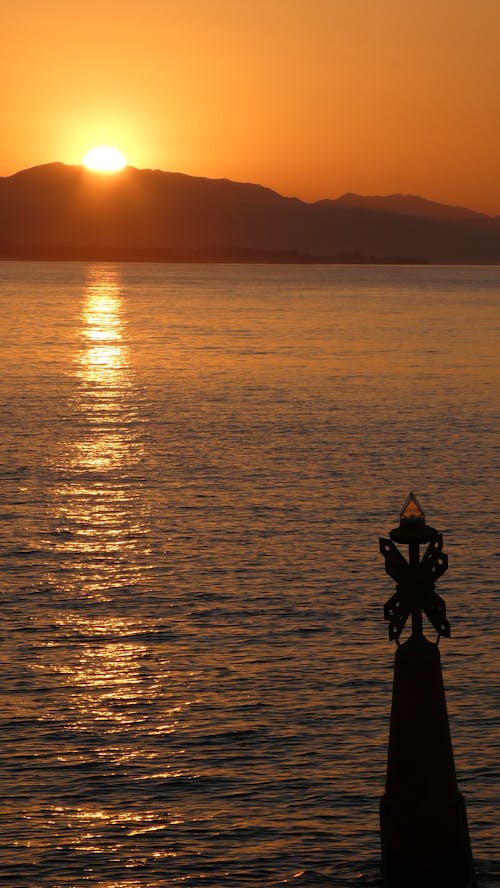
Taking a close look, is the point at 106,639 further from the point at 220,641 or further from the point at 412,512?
the point at 412,512

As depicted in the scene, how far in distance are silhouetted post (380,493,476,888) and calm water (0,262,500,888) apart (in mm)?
2856

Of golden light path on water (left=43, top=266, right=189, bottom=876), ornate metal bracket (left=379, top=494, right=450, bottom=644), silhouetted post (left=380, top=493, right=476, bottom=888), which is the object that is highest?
ornate metal bracket (left=379, top=494, right=450, bottom=644)

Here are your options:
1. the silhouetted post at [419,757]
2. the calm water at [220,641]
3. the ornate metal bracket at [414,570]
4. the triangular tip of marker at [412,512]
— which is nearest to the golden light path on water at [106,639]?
the calm water at [220,641]

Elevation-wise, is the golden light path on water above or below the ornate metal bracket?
below

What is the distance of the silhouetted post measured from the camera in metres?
13.6

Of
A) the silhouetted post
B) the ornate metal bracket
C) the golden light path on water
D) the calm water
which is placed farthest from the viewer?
the golden light path on water

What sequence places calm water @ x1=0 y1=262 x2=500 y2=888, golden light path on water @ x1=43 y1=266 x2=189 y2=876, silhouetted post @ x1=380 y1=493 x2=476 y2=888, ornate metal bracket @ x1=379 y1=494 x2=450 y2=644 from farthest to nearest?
golden light path on water @ x1=43 y1=266 x2=189 y2=876
calm water @ x1=0 y1=262 x2=500 y2=888
ornate metal bracket @ x1=379 y1=494 x2=450 y2=644
silhouetted post @ x1=380 y1=493 x2=476 y2=888

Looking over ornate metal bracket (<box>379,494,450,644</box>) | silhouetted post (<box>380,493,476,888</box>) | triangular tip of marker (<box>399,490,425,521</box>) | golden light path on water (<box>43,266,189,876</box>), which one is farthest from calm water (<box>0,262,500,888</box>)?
triangular tip of marker (<box>399,490,425,521</box>)

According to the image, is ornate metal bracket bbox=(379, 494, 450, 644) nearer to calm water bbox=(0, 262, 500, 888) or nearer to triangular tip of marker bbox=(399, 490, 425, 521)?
triangular tip of marker bbox=(399, 490, 425, 521)

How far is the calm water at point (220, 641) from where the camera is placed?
1786 centimetres

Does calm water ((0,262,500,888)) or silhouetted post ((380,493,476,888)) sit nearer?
silhouetted post ((380,493,476,888))

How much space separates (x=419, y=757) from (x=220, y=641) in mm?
12615

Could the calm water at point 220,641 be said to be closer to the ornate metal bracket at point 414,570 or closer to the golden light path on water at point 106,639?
the golden light path on water at point 106,639

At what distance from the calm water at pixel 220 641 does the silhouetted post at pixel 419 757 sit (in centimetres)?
286
